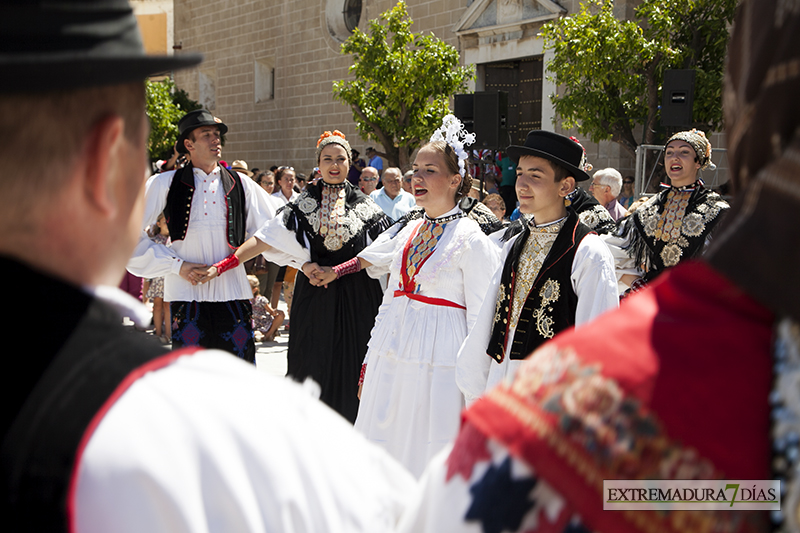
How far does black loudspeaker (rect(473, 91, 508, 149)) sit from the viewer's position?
388 inches

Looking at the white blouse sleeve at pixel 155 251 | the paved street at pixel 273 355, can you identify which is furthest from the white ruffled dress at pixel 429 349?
the paved street at pixel 273 355

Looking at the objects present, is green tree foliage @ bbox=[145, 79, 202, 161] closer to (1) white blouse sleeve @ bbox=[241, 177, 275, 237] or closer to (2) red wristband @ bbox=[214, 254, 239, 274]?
(1) white blouse sleeve @ bbox=[241, 177, 275, 237]

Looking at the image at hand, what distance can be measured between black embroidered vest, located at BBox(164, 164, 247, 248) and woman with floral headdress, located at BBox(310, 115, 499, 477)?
60.3 inches

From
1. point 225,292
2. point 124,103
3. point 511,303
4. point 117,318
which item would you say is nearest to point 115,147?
point 124,103

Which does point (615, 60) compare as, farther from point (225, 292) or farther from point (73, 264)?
point (73, 264)

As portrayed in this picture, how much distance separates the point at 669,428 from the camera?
674mm

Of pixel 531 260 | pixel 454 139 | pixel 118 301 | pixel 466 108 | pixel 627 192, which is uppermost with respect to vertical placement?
pixel 466 108

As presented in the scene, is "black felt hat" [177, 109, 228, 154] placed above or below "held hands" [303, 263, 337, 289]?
above

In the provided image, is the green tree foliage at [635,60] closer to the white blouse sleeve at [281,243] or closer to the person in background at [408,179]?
the person in background at [408,179]

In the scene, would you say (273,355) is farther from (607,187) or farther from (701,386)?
(701,386)

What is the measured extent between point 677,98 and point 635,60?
4.14 ft

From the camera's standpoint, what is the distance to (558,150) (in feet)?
12.2

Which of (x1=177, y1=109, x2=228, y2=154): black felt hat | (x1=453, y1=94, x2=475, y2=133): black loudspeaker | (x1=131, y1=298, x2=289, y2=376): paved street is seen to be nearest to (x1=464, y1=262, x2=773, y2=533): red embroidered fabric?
(x1=177, y1=109, x2=228, y2=154): black felt hat

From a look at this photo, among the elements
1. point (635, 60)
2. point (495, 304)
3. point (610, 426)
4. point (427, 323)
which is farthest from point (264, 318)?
A: point (610, 426)
